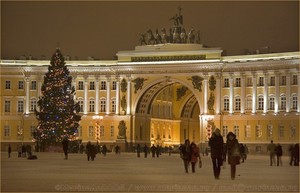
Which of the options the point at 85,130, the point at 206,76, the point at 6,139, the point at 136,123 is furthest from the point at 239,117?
the point at 6,139

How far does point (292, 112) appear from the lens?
8675 cm

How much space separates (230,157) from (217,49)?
218 ft

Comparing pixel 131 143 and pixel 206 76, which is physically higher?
pixel 206 76

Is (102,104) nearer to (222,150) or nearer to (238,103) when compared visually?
(238,103)

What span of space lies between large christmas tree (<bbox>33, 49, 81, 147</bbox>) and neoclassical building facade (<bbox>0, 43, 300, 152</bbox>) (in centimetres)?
1711

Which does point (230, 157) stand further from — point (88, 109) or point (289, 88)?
point (88, 109)

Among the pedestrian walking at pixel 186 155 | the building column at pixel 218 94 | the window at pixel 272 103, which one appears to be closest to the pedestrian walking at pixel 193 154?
the pedestrian walking at pixel 186 155

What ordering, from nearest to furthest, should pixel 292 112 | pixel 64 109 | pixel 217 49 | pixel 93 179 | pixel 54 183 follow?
pixel 54 183 < pixel 93 179 < pixel 64 109 < pixel 292 112 < pixel 217 49

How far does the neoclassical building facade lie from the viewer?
8869 cm

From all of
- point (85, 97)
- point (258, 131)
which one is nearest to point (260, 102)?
point (258, 131)

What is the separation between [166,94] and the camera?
338 ft

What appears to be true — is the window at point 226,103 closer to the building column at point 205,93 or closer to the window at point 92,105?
the building column at point 205,93

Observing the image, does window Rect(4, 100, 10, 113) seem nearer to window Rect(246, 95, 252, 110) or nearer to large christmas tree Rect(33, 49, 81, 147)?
large christmas tree Rect(33, 49, 81, 147)

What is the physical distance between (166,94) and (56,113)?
30.1 m
